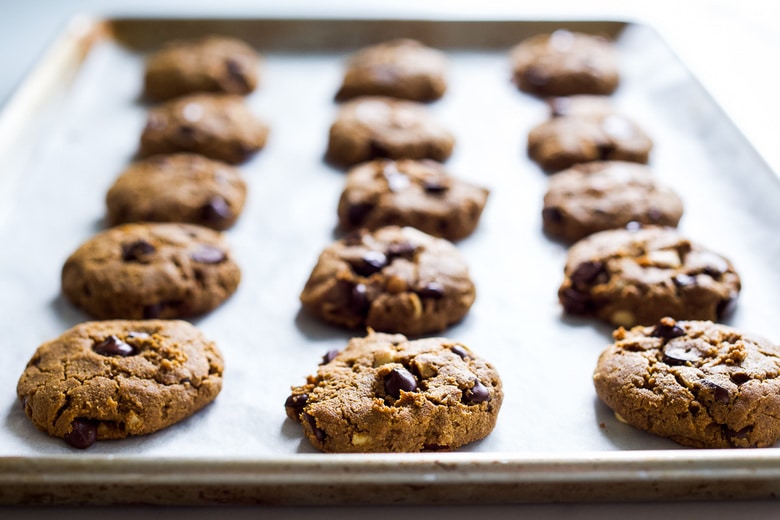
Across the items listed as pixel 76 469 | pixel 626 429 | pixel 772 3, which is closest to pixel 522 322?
pixel 626 429

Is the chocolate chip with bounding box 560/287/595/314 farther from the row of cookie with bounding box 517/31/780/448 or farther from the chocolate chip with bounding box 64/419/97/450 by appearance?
the chocolate chip with bounding box 64/419/97/450

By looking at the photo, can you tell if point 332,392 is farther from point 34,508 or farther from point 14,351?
point 14,351

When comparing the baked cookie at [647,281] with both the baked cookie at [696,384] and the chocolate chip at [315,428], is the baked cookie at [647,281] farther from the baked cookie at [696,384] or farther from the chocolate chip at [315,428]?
the chocolate chip at [315,428]

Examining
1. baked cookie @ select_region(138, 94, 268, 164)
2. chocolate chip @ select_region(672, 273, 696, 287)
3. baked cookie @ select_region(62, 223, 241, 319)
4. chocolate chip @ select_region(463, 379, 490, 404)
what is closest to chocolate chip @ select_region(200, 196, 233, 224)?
baked cookie @ select_region(62, 223, 241, 319)

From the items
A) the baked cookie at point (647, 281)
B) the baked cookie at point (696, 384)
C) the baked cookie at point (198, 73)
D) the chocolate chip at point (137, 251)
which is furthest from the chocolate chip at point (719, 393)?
the baked cookie at point (198, 73)

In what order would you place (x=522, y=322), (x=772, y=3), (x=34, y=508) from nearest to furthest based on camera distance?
1. (x=34, y=508)
2. (x=522, y=322)
3. (x=772, y=3)
